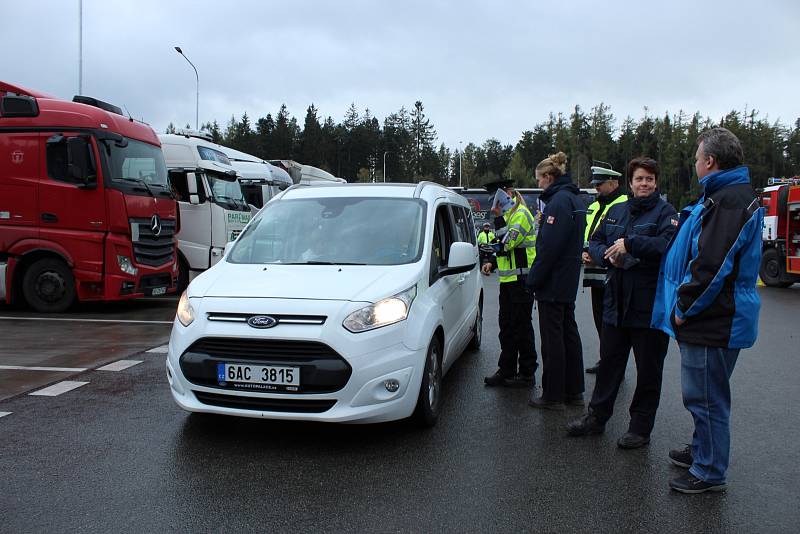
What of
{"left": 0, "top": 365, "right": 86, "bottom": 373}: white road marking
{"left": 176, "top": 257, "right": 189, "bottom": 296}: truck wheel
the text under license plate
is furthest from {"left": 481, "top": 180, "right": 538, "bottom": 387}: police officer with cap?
{"left": 176, "top": 257, "right": 189, "bottom": 296}: truck wheel

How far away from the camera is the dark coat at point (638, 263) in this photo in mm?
4031

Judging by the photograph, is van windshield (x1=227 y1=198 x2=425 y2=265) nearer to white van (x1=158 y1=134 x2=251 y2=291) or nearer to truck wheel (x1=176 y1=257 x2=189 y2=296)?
white van (x1=158 y1=134 x2=251 y2=291)

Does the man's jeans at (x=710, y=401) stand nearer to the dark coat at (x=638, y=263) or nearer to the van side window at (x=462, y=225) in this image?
the dark coat at (x=638, y=263)

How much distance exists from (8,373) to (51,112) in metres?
5.38

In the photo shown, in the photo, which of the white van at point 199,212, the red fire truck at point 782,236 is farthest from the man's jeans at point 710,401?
the red fire truck at point 782,236

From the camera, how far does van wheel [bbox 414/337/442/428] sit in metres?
4.38

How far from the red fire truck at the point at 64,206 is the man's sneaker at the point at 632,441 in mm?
8319

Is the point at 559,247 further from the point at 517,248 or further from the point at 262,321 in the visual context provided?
the point at 262,321

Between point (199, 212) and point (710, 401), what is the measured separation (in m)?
11.3

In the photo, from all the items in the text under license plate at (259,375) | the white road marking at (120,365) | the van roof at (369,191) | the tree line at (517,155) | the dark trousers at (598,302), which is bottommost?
the white road marking at (120,365)

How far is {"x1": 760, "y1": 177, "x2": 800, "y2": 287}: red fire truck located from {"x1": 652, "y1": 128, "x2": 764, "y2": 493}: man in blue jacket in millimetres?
12997

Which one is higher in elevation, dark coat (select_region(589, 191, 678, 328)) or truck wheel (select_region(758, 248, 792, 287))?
dark coat (select_region(589, 191, 678, 328))

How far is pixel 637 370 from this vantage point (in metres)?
4.28

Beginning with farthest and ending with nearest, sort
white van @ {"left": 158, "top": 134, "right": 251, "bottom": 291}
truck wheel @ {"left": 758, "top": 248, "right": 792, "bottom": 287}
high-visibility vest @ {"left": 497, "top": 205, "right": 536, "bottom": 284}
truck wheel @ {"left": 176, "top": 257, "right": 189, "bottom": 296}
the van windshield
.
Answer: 1. truck wheel @ {"left": 758, "top": 248, "right": 792, "bottom": 287}
2. truck wheel @ {"left": 176, "top": 257, "right": 189, "bottom": 296}
3. white van @ {"left": 158, "top": 134, "right": 251, "bottom": 291}
4. high-visibility vest @ {"left": 497, "top": 205, "right": 536, "bottom": 284}
5. the van windshield
